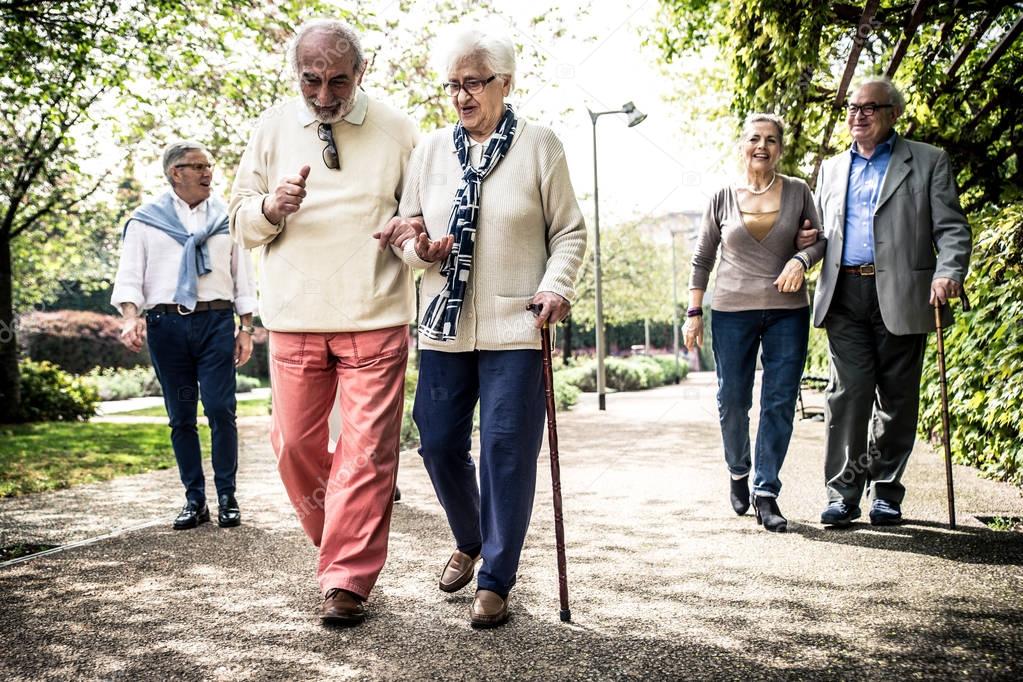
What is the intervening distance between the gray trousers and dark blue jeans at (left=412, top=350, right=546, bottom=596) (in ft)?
6.63

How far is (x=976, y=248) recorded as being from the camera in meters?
5.60

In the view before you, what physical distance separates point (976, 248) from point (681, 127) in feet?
55.4

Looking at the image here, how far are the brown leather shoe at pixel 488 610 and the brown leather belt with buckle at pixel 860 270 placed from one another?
8.36 feet

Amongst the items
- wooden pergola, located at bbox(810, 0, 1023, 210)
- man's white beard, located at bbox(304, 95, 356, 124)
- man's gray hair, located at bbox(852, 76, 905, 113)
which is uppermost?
wooden pergola, located at bbox(810, 0, 1023, 210)

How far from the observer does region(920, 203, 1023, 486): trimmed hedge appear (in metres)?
5.28

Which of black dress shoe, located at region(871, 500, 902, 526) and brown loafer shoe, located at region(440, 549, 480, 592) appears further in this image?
black dress shoe, located at region(871, 500, 902, 526)

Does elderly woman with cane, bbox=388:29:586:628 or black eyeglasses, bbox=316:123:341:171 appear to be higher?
black eyeglasses, bbox=316:123:341:171

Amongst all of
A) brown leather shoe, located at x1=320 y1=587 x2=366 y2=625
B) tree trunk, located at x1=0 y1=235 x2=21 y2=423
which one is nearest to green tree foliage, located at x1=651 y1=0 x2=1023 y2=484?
brown leather shoe, located at x1=320 y1=587 x2=366 y2=625

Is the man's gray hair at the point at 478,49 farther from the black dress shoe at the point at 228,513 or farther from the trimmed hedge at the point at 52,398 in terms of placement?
the trimmed hedge at the point at 52,398

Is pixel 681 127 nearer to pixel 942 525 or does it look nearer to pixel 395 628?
pixel 942 525

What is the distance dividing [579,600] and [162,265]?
9.97 feet

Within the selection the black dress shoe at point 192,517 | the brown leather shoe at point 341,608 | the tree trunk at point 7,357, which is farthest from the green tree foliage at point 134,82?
the brown leather shoe at point 341,608

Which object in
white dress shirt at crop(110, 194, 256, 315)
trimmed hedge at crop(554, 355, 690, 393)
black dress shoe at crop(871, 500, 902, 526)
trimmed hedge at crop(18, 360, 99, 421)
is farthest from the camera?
trimmed hedge at crop(554, 355, 690, 393)

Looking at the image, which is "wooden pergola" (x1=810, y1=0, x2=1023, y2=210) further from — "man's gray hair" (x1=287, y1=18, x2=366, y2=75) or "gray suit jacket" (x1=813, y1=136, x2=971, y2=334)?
"man's gray hair" (x1=287, y1=18, x2=366, y2=75)
